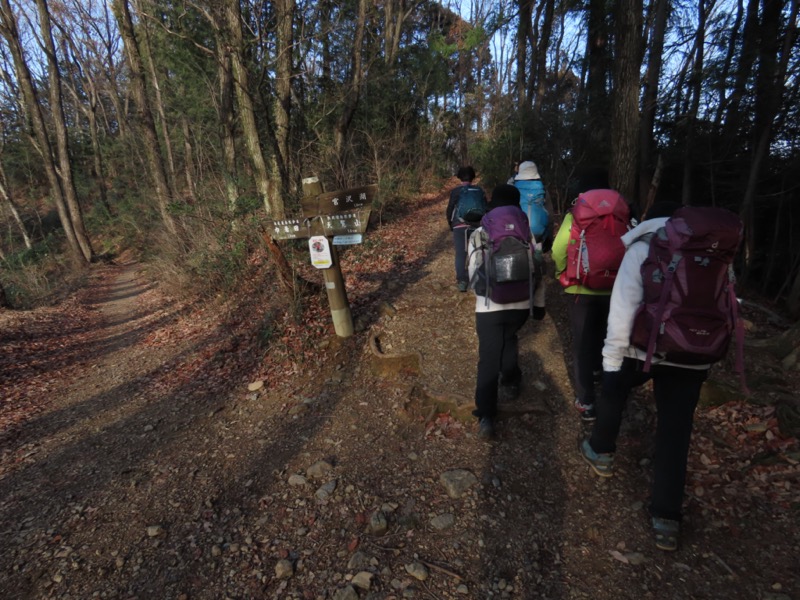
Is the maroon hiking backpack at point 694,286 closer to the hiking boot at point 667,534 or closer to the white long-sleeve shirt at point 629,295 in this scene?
the white long-sleeve shirt at point 629,295

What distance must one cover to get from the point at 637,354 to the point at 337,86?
13323mm

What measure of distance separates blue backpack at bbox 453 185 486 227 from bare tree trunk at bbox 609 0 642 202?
2.80 m

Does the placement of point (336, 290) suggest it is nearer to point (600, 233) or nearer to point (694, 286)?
point (600, 233)

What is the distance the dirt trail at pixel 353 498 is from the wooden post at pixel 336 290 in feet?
0.70

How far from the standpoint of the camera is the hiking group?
202 cm

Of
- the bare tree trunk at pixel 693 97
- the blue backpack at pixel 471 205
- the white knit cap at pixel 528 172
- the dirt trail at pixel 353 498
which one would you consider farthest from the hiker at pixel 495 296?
the bare tree trunk at pixel 693 97

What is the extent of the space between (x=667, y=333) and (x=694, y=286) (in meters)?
0.26

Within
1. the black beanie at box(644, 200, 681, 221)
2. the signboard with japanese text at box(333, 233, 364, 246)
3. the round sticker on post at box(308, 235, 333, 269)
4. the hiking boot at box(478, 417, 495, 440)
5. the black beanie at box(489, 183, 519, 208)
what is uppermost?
the black beanie at box(489, 183, 519, 208)

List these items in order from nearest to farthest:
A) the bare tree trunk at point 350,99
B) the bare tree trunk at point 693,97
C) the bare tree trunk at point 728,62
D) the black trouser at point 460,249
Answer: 1. the black trouser at point 460,249
2. the bare tree trunk at point 728,62
3. the bare tree trunk at point 693,97
4. the bare tree trunk at point 350,99

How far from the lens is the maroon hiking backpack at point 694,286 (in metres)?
1.96

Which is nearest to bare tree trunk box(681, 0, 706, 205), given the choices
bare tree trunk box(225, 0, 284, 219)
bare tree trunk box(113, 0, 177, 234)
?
bare tree trunk box(225, 0, 284, 219)

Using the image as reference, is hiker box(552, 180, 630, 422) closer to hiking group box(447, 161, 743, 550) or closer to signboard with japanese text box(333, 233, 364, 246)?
hiking group box(447, 161, 743, 550)

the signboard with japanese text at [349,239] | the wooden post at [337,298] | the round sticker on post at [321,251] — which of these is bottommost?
the wooden post at [337,298]

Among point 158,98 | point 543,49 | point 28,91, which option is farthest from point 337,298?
point 158,98
